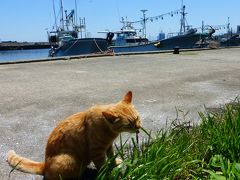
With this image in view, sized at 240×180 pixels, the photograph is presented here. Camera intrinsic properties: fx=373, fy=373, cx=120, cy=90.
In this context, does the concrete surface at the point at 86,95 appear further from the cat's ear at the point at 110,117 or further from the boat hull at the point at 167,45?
the boat hull at the point at 167,45

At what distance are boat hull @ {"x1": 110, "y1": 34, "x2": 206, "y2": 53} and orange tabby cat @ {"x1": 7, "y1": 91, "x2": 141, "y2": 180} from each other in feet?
103

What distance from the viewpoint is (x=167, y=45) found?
121 feet

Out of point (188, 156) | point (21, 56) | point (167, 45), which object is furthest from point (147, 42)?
point (188, 156)

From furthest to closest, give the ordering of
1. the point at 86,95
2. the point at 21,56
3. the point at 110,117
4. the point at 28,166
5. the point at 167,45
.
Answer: the point at 21,56
the point at 167,45
the point at 86,95
the point at 28,166
the point at 110,117

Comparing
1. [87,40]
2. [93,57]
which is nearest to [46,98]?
[93,57]

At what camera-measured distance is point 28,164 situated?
3.03m

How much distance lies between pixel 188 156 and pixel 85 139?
2.85 ft

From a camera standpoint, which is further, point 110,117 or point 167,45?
point 167,45

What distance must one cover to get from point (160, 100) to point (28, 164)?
3249 millimetres

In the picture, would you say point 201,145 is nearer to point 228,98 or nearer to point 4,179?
point 4,179

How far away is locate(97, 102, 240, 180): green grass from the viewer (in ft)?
8.68

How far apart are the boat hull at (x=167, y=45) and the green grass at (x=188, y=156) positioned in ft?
102

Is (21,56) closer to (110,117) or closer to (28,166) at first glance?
(28,166)

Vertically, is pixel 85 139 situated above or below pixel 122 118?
below
